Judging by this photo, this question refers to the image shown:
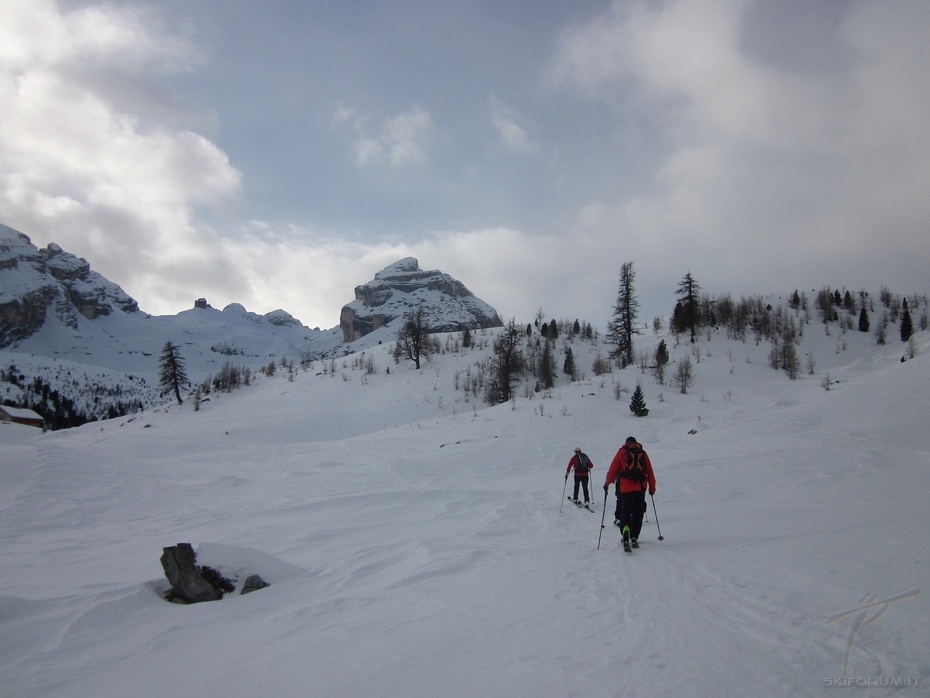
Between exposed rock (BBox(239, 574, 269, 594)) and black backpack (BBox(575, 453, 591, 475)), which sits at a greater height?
black backpack (BBox(575, 453, 591, 475))

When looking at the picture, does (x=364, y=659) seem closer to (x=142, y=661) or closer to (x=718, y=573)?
(x=142, y=661)

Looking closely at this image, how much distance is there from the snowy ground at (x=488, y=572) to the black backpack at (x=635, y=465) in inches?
46.5

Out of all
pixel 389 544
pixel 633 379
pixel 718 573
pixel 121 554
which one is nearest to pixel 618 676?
pixel 718 573

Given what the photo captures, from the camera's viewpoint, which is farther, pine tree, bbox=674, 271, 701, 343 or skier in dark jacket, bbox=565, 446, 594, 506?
pine tree, bbox=674, 271, 701, 343

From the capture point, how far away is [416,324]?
44781mm

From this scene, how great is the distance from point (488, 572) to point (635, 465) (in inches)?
118

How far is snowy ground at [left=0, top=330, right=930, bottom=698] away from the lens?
3549mm

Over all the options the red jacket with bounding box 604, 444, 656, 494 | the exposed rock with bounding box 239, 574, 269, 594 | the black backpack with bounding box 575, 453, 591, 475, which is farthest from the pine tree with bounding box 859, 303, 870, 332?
the exposed rock with bounding box 239, 574, 269, 594

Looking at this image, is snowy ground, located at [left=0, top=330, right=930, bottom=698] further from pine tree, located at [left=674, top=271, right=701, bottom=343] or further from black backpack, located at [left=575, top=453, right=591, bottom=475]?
pine tree, located at [left=674, top=271, right=701, bottom=343]

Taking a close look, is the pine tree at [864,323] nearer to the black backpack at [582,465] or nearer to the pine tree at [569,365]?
the pine tree at [569,365]

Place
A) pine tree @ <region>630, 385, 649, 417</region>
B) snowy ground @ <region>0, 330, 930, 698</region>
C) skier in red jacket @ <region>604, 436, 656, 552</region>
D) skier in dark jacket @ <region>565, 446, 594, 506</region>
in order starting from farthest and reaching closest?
pine tree @ <region>630, 385, 649, 417</region>
skier in dark jacket @ <region>565, 446, 594, 506</region>
skier in red jacket @ <region>604, 436, 656, 552</region>
snowy ground @ <region>0, 330, 930, 698</region>

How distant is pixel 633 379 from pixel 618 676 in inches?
1098

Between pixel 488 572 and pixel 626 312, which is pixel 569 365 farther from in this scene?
pixel 488 572

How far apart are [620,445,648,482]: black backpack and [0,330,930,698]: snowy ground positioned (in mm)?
1181
